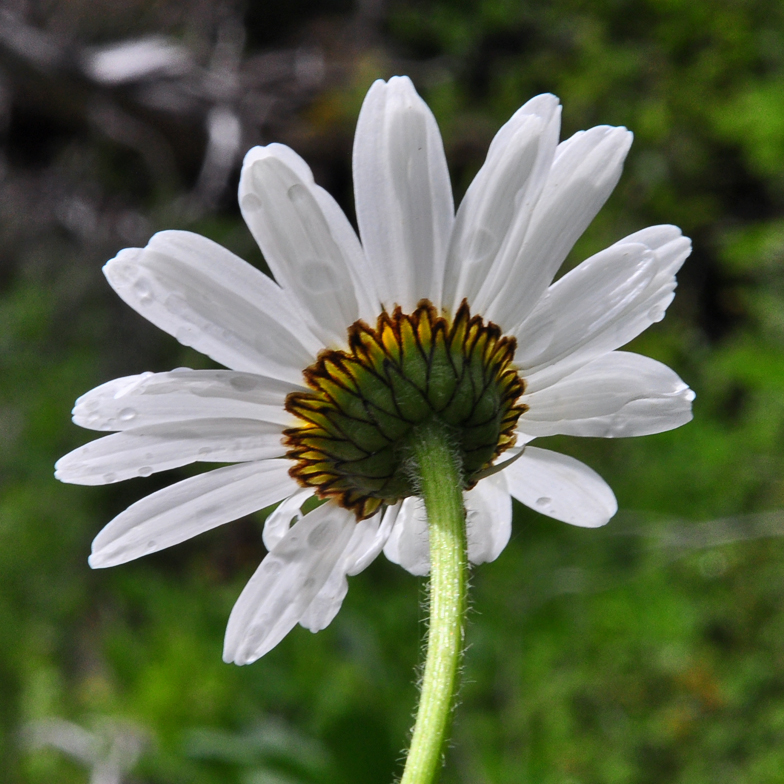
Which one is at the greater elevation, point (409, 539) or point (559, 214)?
point (559, 214)

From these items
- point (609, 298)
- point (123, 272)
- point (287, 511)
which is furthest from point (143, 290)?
point (609, 298)

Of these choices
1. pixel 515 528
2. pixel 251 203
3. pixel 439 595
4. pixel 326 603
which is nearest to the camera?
pixel 439 595

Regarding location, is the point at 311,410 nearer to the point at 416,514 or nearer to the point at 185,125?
the point at 416,514

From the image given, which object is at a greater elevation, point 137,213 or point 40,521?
point 137,213

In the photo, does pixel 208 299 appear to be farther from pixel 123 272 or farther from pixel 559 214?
pixel 559 214

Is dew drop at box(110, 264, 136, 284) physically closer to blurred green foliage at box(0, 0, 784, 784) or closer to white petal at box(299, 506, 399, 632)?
white petal at box(299, 506, 399, 632)

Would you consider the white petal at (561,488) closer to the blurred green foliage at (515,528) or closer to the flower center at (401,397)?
the flower center at (401,397)

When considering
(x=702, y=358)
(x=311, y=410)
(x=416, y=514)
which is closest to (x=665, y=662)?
(x=702, y=358)
